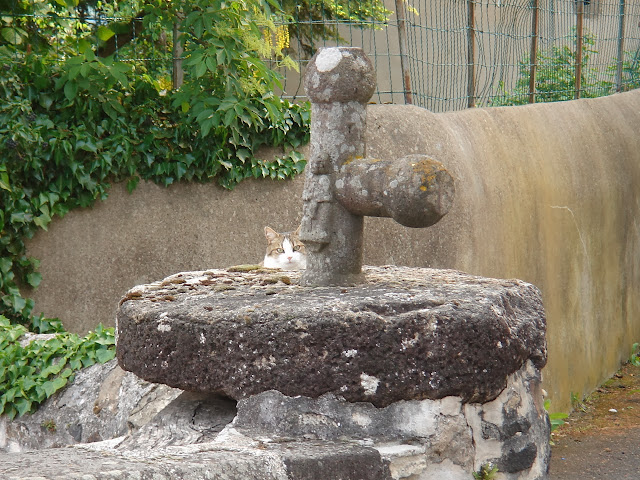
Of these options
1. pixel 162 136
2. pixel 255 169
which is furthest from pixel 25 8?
pixel 255 169

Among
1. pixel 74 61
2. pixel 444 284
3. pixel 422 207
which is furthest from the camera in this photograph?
pixel 74 61

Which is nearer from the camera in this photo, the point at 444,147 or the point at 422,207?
the point at 422,207

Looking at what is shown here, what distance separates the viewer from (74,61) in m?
3.90

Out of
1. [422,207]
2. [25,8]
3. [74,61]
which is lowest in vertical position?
[422,207]

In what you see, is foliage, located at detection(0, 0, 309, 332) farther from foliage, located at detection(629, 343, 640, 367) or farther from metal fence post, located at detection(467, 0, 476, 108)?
foliage, located at detection(629, 343, 640, 367)

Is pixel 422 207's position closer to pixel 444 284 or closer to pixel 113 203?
pixel 444 284

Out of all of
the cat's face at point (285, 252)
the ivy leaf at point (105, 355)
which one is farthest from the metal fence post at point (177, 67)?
the ivy leaf at point (105, 355)

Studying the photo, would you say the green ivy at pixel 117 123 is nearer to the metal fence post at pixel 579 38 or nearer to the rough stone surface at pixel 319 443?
the rough stone surface at pixel 319 443

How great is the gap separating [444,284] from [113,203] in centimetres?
249

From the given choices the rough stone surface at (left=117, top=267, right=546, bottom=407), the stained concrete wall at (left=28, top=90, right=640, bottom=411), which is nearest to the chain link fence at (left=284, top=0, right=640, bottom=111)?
the stained concrete wall at (left=28, top=90, right=640, bottom=411)

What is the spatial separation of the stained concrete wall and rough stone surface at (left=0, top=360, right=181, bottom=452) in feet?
4.20

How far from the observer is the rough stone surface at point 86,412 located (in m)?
2.55

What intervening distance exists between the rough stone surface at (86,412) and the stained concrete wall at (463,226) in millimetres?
1279

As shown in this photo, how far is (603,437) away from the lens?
517cm
